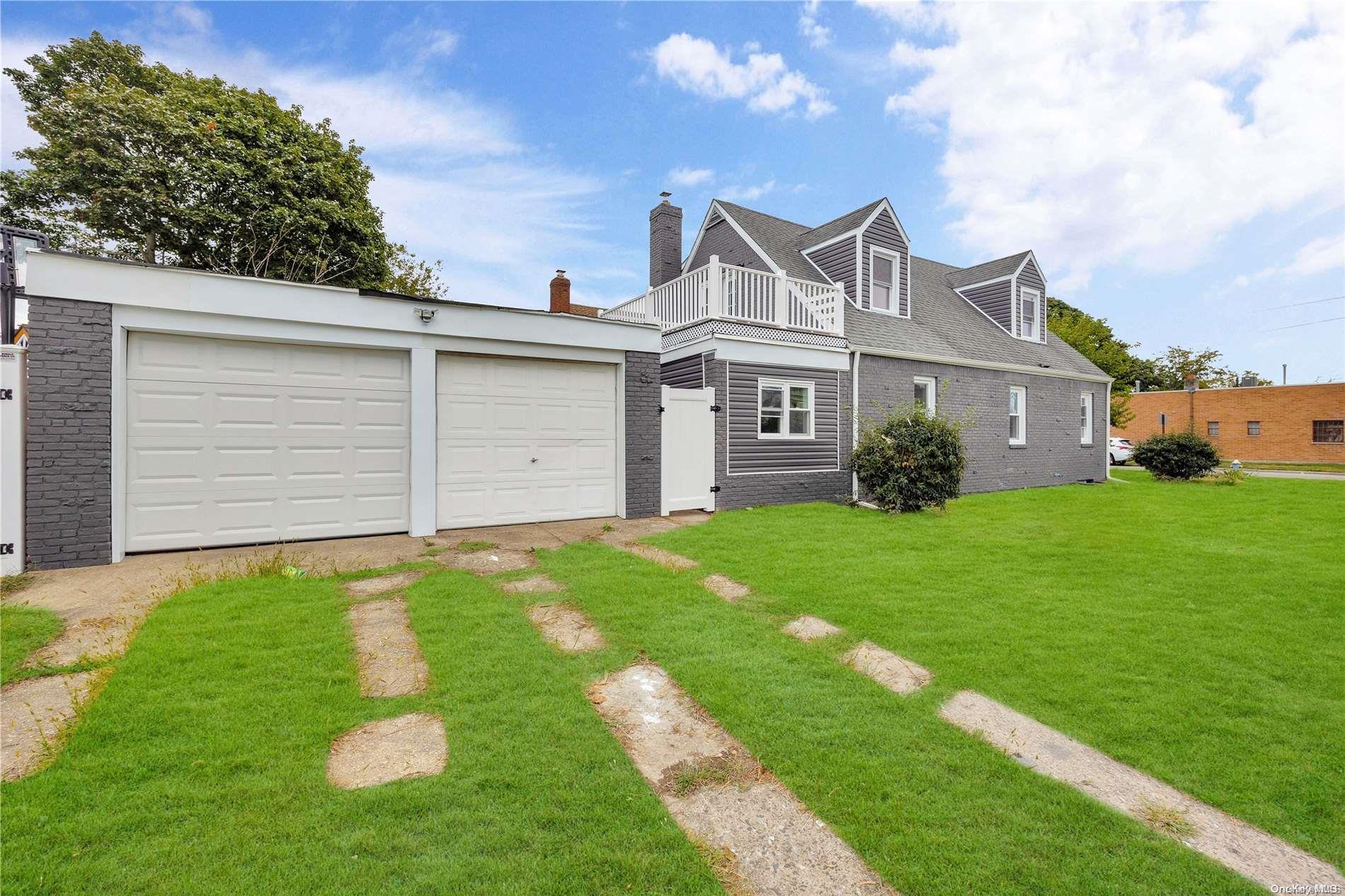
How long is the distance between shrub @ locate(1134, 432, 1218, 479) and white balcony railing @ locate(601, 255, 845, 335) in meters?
12.9

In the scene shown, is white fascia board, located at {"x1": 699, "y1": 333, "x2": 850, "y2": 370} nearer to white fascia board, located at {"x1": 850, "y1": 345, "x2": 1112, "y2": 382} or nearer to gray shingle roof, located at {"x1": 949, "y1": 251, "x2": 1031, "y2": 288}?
white fascia board, located at {"x1": 850, "y1": 345, "x2": 1112, "y2": 382}

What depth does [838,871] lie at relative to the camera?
84.6 inches

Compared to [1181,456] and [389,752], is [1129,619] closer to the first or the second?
[389,752]

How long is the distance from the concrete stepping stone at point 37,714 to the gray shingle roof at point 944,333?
12560 mm

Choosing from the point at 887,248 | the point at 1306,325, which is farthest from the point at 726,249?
the point at 1306,325

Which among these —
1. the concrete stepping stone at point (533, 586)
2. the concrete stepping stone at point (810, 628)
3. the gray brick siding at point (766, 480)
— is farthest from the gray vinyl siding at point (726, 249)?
the concrete stepping stone at point (810, 628)

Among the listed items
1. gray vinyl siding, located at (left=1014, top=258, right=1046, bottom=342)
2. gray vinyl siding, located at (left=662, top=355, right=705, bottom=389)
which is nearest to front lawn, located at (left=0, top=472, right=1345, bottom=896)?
gray vinyl siding, located at (left=662, top=355, right=705, bottom=389)

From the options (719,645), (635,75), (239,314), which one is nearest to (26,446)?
(239,314)

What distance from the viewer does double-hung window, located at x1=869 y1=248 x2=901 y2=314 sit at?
49.8 feet

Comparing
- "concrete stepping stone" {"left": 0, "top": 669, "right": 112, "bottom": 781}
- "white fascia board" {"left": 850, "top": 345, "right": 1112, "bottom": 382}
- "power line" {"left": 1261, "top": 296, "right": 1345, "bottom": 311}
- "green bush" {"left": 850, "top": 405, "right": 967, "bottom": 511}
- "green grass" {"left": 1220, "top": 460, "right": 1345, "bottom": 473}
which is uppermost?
"power line" {"left": 1261, "top": 296, "right": 1345, "bottom": 311}

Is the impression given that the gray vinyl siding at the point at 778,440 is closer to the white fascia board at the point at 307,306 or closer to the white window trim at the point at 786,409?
the white window trim at the point at 786,409

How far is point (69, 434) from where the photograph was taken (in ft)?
19.9

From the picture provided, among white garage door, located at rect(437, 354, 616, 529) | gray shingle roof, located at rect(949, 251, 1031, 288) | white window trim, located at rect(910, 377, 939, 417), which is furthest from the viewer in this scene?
gray shingle roof, located at rect(949, 251, 1031, 288)

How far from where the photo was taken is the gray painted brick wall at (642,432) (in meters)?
9.62
